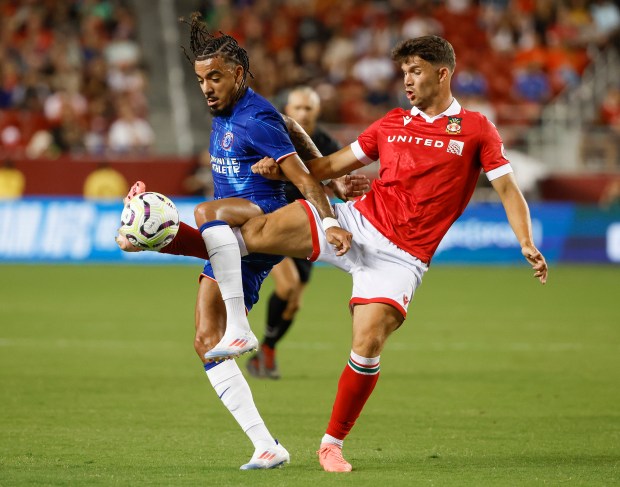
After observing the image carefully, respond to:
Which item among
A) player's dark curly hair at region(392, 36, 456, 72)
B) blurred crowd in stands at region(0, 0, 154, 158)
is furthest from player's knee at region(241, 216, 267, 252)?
blurred crowd in stands at region(0, 0, 154, 158)

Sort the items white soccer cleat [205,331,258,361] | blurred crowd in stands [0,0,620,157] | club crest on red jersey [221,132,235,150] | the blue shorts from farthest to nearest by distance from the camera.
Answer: blurred crowd in stands [0,0,620,157] < the blue shorts < club crest on red jersey [221,132,235,150] < white soccer cleat [205,331,258,361]

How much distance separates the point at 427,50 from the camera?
6199 millimetres

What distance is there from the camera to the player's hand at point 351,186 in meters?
6.92

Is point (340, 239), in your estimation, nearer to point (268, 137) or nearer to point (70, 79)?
point (268, 137)

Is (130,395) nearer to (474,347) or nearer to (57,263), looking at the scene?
(474,347)

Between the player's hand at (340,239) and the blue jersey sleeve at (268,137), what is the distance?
1.84ft

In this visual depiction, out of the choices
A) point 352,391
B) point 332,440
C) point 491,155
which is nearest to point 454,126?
point 491,155

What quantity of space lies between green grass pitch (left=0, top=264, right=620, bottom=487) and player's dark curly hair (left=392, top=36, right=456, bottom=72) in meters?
2.28

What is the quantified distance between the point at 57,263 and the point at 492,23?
11.6 metres

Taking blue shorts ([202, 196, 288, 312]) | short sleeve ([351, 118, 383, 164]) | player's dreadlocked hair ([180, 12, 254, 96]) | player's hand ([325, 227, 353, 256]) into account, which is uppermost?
player's dreadlocked hair ([180, 12, 254, 96])

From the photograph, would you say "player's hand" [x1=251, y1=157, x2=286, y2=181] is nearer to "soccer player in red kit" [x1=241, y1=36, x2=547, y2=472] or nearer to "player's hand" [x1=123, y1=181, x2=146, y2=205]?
"soccer player in red kit" [x1=241, y1=36, x2=547, y2=472]

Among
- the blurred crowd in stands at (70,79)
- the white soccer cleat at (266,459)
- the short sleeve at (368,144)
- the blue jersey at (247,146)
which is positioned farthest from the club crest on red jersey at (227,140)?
the blurred crowd in stands at (70,79)

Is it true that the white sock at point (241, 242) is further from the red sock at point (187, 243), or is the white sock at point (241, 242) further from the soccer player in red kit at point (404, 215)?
the red sock at point (187, 243)

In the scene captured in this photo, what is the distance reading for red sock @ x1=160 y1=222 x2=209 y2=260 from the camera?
6211 millimetres
